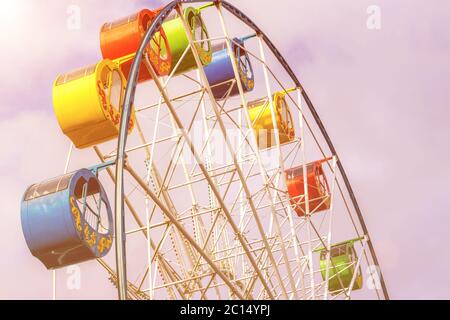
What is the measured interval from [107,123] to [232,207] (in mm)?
5352

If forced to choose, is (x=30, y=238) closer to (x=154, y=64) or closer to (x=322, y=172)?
(x=154, y=64)

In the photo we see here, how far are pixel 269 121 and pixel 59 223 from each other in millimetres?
11845

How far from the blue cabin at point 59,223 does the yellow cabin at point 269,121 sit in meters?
10.6

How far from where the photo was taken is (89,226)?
15.0 m

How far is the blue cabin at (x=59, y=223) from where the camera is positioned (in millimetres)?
14391

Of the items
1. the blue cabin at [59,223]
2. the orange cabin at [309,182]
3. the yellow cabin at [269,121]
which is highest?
the yellow cabin at [269,121]

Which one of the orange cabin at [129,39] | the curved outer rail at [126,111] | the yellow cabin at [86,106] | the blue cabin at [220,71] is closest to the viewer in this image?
the curved outer rail at [126,111]

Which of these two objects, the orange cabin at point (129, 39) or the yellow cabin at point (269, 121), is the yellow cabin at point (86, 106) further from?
the yellow cabin at point (269, 121)

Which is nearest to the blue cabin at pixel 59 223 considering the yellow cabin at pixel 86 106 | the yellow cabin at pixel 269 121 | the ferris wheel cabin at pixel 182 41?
the yellow cabin at pixel 86 106

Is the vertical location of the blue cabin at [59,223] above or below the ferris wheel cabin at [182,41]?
below

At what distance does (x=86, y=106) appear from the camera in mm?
15688

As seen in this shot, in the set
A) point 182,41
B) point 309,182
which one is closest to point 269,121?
point 309,182

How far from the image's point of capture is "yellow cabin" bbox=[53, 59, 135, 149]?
51.5 feet

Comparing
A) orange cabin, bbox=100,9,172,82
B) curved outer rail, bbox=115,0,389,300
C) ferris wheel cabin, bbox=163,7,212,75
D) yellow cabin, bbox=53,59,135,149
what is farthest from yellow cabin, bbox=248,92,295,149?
yellow cabin, bbox=53,59,135,149
